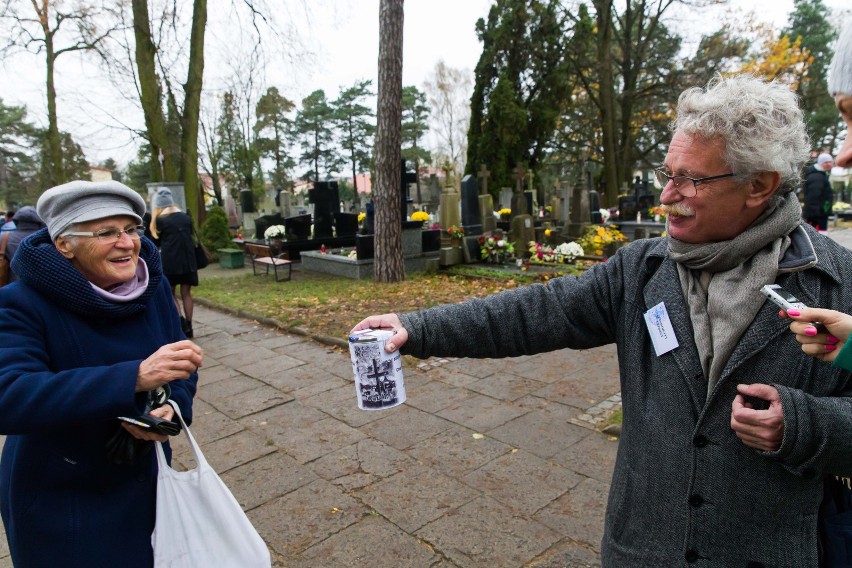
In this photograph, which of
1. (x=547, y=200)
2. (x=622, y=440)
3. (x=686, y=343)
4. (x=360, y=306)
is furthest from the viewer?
(x=547, y=200)

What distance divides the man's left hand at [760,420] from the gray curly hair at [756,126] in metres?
0.50

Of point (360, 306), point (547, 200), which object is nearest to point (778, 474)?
point (360, 306)

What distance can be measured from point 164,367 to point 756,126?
1.65 metres

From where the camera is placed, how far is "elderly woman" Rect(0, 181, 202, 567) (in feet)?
4.90

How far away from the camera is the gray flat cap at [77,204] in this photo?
1744 millimetres

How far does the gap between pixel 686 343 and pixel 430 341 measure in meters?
0.72

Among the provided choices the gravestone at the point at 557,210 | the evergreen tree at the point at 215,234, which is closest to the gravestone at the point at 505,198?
the gravestone at the point at 557,210

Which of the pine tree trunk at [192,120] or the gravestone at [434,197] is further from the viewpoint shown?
the gravestone at [434,197]

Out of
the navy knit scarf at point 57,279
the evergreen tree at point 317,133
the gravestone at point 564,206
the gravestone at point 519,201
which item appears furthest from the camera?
the evergreen tree at point 317,133

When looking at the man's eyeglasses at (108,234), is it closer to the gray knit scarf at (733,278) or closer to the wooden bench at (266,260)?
the gray knit scarf at (733,278)

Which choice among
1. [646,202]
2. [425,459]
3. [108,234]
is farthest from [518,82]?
[108,234]

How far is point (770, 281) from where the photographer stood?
129 centimetres

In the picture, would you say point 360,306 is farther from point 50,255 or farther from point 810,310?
point 810,310

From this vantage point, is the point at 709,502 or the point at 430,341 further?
the point at 430,341
